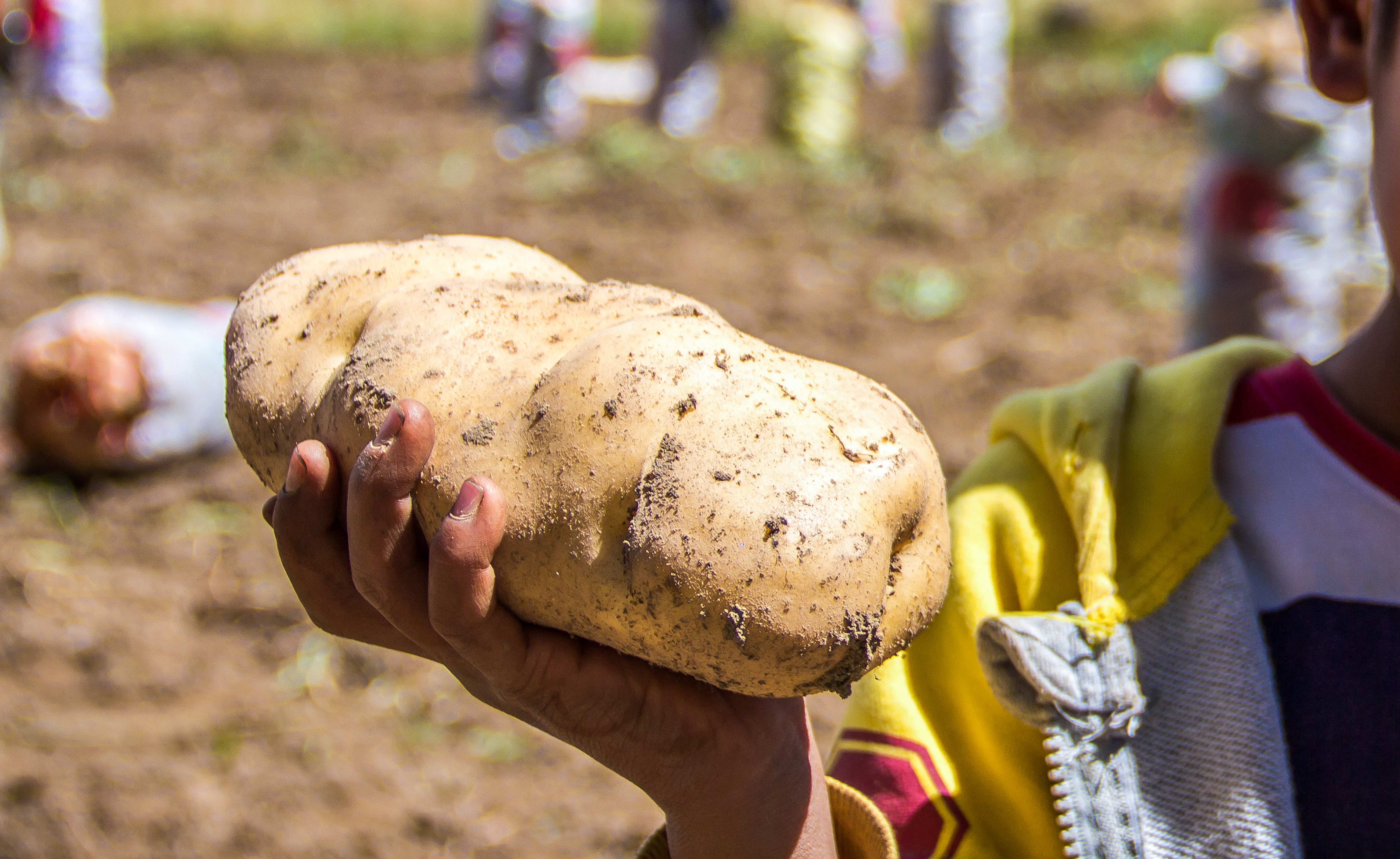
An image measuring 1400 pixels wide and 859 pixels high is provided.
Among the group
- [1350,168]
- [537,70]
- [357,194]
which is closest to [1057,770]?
[1350,168]

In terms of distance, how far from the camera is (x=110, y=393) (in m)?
4.19

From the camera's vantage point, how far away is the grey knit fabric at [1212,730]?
1153mm

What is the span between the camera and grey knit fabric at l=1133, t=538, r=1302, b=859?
3.78ft

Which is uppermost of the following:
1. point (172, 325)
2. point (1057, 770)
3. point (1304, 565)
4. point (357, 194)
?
point (1304, 565)

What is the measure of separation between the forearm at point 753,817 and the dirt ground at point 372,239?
5.59ft

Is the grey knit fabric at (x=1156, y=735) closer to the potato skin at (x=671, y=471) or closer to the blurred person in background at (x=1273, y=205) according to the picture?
the potato skin at (x=671, y=471)

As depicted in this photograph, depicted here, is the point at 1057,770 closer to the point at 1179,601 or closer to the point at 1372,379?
the point at 1179,601

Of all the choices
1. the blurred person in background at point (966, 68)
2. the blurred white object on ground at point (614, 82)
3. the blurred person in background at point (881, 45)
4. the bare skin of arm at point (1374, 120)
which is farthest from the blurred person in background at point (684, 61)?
the bare skin of arm at point (1374, 120)

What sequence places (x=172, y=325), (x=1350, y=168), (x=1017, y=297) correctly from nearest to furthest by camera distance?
(x=1350, y=168) < (x=172, y=325) < (x=1017, y=297)

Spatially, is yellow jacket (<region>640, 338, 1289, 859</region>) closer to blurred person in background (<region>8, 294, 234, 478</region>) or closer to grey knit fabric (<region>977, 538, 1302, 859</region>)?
grey knit fabric (<region>977, 538, 1302, 859</region>)

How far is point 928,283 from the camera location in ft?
18.9

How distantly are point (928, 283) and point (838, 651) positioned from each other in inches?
193

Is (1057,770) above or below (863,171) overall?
above

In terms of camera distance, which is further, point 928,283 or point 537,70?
point 537,70
